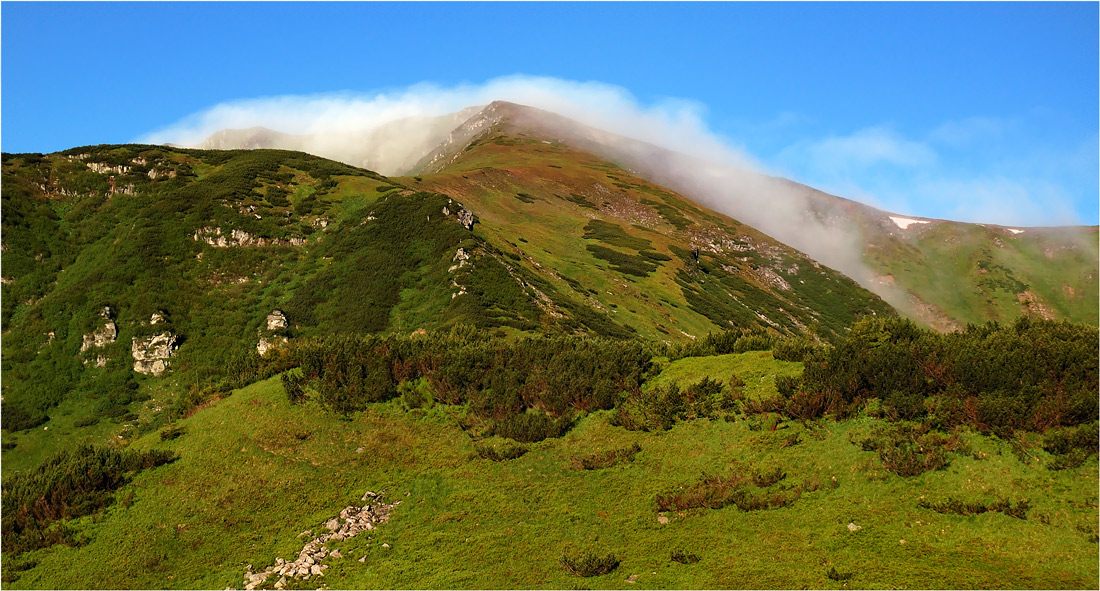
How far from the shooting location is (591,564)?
16.6m

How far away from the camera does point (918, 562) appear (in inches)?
605

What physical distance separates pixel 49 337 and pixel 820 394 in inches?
2678

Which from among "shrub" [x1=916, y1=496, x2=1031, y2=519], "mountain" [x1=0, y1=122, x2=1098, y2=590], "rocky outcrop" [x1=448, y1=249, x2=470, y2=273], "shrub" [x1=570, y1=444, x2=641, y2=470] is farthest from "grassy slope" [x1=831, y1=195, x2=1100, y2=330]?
"shrub" [x1=916, y1=496, x2=1031, y2=519]

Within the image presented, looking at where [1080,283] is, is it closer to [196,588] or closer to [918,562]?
[918,562]

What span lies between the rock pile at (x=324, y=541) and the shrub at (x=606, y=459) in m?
6.28

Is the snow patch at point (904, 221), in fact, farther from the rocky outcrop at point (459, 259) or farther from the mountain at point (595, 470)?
the mountain at point (595, 470)

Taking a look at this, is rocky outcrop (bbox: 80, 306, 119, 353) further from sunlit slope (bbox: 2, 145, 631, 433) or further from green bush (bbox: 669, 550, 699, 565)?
green bush (bbox: 669, 550, 699, 565)

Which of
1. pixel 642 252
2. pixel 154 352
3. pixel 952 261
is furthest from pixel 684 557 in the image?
pixel 952 261

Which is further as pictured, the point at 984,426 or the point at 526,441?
the point at 526,441

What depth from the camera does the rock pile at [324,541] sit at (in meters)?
18.3

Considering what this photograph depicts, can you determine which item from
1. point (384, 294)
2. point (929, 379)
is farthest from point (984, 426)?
point (384, 294)

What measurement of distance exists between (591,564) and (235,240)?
7560 cm

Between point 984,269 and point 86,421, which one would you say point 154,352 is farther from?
point 984,269

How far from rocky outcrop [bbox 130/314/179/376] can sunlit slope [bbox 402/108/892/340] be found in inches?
1414
